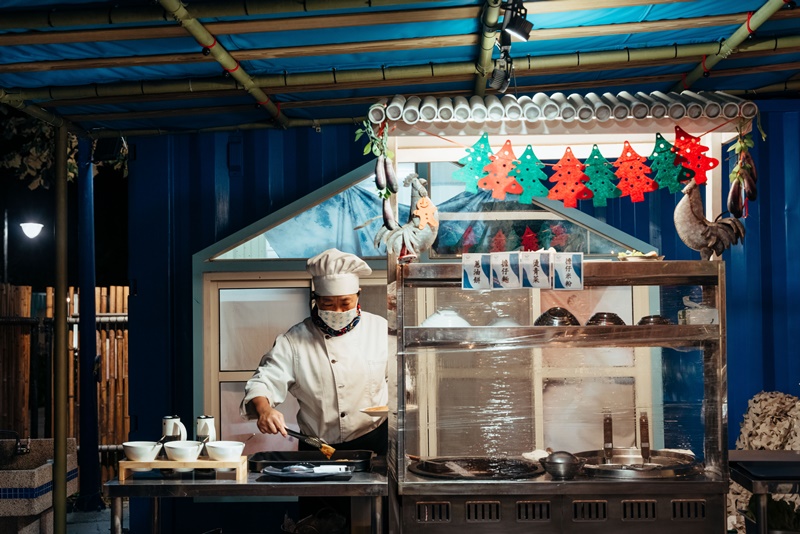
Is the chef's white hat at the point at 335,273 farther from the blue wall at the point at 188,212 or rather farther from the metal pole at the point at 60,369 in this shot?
the metal pole at the point at 60,369

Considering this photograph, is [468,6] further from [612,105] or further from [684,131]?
[684,131]

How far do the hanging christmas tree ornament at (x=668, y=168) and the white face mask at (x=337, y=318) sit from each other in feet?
6.53

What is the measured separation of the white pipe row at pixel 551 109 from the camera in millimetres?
4145

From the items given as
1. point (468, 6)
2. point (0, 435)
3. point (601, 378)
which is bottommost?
point (0, 435)

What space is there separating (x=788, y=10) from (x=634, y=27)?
788 millimetres

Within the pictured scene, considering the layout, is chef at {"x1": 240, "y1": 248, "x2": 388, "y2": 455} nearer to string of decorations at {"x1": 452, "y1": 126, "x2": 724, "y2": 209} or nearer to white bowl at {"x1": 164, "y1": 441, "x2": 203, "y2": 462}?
white bowl at {"x1": 164, "y1": 441, "x2": 203, "y2": 462}

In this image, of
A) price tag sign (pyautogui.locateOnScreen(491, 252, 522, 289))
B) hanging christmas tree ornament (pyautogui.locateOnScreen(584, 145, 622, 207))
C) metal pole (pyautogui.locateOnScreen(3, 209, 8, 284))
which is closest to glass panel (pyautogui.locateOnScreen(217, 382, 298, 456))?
price tag sign (pyautogui.locateOnScreen(491, 252, 522, 289))

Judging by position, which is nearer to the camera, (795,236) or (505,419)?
(505,419)

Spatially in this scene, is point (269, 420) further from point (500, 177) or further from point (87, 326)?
point (87, 326)

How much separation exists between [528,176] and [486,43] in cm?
95

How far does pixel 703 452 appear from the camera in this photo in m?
4.10

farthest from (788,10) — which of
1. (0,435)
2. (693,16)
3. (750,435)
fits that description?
(0,435)

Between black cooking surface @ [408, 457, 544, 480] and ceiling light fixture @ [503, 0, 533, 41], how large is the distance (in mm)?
2049

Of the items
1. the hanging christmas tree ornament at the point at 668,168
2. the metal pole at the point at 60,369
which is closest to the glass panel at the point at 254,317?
the metal pole at the point at 60,369
